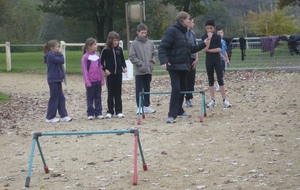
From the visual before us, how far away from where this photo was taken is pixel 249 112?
15.8m

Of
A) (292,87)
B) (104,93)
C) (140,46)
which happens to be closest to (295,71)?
(292,87)

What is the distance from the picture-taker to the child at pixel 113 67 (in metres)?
15.7

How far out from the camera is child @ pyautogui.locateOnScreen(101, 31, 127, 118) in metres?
15.7

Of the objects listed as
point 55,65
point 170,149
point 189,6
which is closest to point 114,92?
point 55,65

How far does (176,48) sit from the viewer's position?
14.2 meters

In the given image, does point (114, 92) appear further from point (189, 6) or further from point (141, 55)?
point (189, 6)

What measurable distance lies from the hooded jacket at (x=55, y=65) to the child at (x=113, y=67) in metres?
0.88

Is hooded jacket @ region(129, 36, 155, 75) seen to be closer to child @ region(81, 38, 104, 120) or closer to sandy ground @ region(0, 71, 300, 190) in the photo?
child @ region(81, 38, 104, 120)

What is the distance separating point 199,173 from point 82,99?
11814 millimetres

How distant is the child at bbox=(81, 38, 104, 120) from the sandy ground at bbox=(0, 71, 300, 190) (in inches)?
14.0

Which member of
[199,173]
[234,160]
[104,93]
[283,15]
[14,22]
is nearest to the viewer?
[199,173]

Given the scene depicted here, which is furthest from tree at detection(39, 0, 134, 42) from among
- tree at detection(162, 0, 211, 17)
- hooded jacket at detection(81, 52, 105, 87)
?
hooded jacket at detection(81, 52, 105, 87)

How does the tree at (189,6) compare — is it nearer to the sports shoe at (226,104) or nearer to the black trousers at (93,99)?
the sports shoe at (226,104)

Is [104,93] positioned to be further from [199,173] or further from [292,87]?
[199,173]
